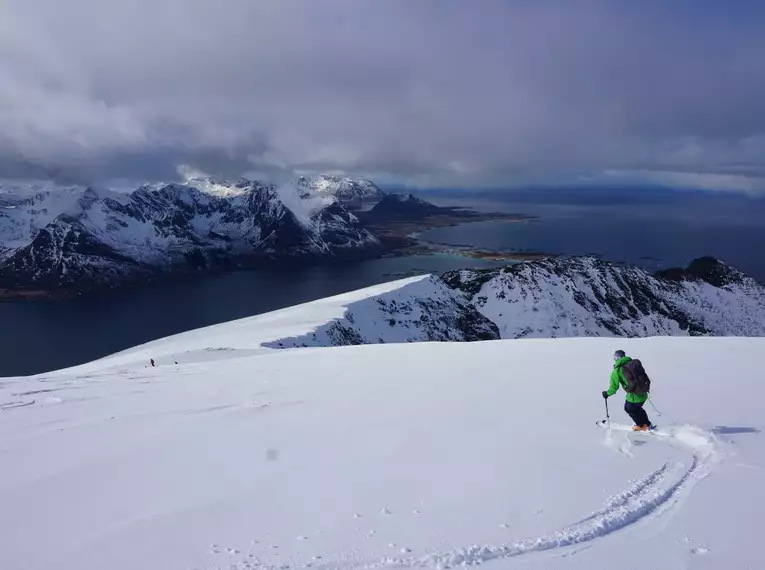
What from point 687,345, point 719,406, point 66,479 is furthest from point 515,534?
point 687,345

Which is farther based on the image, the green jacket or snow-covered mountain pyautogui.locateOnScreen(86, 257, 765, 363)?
snow-covered mountain pyautogui.locateOnScreen(86, 257, 765, 363)

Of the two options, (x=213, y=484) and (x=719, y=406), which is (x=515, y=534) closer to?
(x=213, y=484)

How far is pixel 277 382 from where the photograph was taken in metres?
15.3

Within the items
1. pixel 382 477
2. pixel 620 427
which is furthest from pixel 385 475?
pixel 620 427

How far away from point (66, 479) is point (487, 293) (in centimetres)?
10666

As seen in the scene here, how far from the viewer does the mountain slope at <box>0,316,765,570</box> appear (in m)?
5.66

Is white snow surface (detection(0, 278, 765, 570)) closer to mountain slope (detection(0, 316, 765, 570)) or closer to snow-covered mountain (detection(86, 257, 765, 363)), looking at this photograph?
mountain slope (detection(0, 316, 765, 570))

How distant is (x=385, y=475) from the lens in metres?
7.67

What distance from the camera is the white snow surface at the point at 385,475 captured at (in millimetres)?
5668

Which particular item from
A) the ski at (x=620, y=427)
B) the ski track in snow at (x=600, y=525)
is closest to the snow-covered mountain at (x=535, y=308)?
the ski at (x=620, y=427)

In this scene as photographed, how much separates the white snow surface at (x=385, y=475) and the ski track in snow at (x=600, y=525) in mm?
26

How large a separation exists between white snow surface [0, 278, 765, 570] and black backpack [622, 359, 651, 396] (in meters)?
0.94

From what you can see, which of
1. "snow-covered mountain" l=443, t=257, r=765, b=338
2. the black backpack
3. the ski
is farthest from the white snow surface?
"snow-covered mountain" l=443, t=257, r=765, b=338

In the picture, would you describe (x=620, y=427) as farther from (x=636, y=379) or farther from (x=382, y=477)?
(x=382, y=477)
